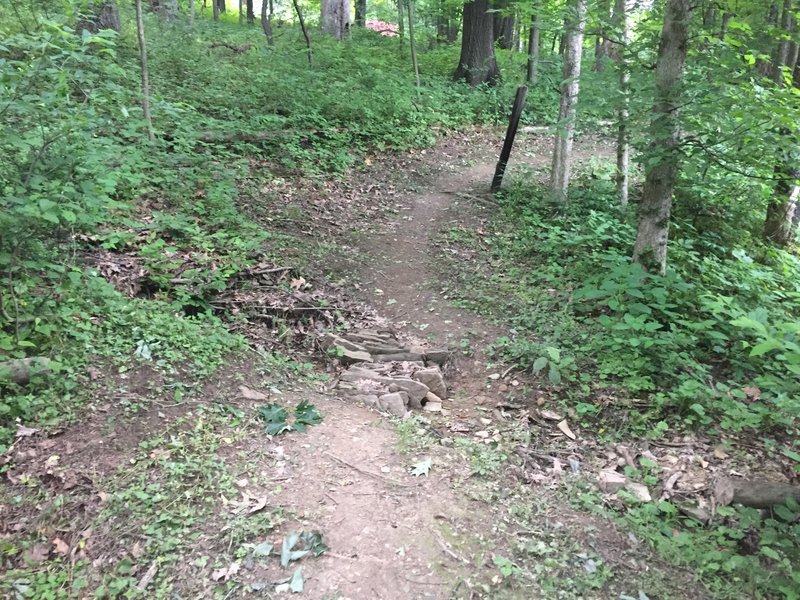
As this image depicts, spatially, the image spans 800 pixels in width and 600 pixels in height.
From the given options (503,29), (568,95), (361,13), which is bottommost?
(568,95)

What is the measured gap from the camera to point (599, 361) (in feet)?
17.3

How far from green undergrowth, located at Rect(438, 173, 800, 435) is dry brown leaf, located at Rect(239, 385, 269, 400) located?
2663mm

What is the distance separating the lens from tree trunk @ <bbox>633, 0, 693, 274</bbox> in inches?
212

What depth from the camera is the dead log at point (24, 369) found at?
3.70 metres

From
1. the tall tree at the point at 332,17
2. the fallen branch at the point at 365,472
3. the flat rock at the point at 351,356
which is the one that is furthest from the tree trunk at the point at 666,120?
the tall tree at the point at 332,17

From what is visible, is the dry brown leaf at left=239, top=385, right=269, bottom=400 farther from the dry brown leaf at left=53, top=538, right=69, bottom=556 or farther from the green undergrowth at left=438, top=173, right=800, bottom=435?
the green undergrowth at left=438, top=173, right=800, bottom=435

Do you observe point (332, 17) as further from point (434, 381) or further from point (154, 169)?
point (434, 381)

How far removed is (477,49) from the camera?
16.9 metres

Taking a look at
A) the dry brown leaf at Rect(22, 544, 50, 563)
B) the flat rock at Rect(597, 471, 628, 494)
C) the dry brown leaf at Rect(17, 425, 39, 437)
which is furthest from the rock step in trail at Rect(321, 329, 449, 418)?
the dry brown leaf at Rect(22, 544, 50, 563)

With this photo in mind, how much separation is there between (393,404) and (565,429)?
1586 millimetres

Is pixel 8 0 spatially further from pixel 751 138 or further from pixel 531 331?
pixel 751 138

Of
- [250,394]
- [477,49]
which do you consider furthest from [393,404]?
[477,49]

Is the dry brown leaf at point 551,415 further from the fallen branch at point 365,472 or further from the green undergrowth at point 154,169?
the green undergrowth at point 154,169

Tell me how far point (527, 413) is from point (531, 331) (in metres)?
1.55
